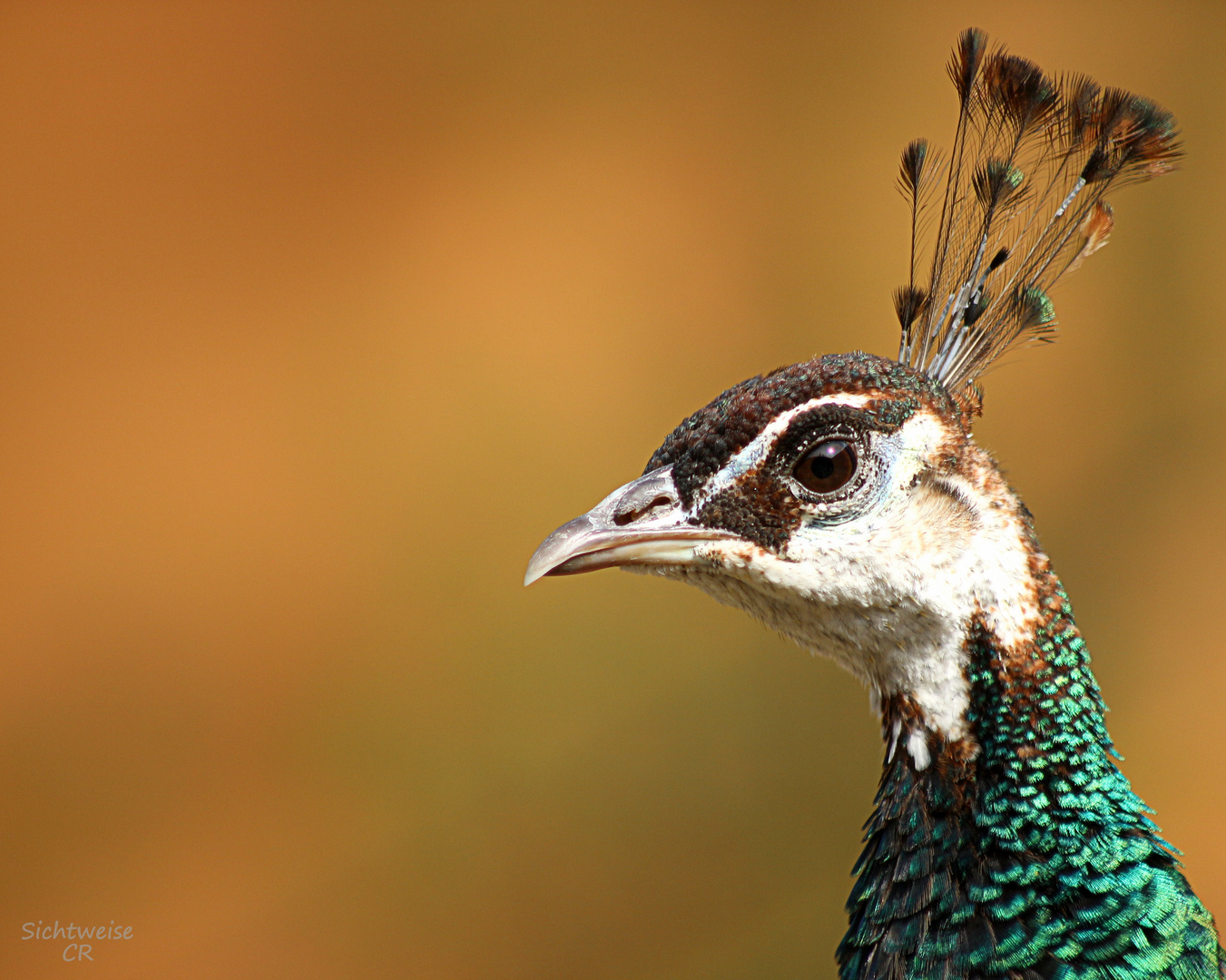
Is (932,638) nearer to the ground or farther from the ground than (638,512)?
nearer to the ground

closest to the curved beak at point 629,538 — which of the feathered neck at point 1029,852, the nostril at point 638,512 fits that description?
the nostril at point 638,512

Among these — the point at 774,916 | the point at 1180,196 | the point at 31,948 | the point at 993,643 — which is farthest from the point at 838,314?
the point at 31,948

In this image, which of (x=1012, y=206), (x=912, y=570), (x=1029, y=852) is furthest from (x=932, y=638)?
(x=1012, y=206)

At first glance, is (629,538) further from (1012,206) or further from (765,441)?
(1012,206)

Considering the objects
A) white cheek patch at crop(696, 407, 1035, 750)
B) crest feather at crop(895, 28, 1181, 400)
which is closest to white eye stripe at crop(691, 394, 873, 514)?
white cheek patch at crop(696, 407, 1035, 750)

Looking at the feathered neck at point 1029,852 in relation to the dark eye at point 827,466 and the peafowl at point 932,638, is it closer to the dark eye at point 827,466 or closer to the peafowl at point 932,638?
the peafowl at point 932,638

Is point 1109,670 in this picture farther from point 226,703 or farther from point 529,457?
point 226,703

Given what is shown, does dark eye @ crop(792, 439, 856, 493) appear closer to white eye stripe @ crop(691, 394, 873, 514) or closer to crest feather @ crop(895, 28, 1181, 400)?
white eye stripe @ crop(691, 394, 873, 514)

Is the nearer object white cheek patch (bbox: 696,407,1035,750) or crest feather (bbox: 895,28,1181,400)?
white cheek patch (bbox: 696,407,1035,750)
